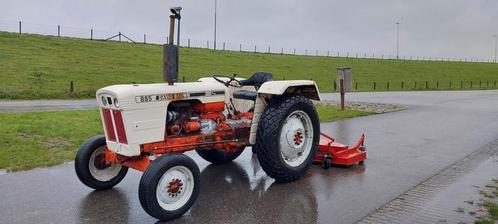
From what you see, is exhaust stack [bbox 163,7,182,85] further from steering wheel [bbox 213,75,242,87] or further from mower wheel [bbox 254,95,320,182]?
mower wheel [bbox 254,95,320,182]

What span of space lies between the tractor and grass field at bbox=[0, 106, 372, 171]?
78.3 inches

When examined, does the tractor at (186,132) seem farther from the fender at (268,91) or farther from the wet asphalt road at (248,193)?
the wet asphalt road at (248,193)

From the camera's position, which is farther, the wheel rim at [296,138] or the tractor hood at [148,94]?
the wheel rim at [296,138]

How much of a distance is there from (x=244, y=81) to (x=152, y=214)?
8.66 ft

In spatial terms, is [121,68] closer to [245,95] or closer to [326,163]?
[326,163]

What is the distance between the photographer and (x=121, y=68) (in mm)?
34656

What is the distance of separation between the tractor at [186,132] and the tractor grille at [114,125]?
1 centimetres

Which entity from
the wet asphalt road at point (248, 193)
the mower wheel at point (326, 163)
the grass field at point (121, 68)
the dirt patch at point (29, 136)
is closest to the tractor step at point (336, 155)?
the mower wheel at point (326, 163)

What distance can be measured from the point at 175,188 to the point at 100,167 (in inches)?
Result: 56.1

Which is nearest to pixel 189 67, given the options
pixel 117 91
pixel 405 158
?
pixel 405 158

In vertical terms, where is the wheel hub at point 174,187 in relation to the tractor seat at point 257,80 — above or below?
below

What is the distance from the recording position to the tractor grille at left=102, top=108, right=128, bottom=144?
5305 mm

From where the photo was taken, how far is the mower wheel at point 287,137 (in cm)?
637

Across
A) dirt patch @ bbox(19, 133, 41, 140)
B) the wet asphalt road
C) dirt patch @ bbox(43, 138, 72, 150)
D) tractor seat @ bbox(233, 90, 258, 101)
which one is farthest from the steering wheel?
dirt patch @ bbox(19, 133, 41, 140)
